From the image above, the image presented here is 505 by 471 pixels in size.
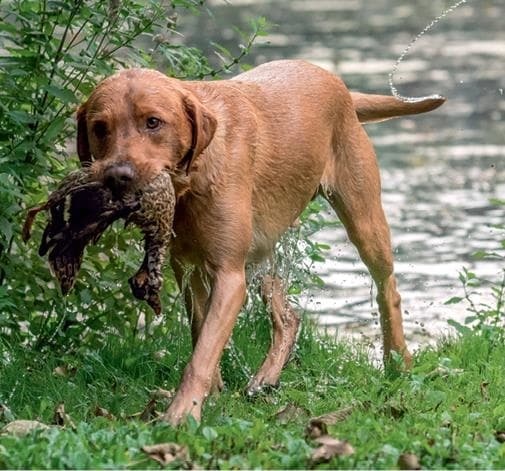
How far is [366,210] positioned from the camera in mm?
7359

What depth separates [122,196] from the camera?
580 centimetres

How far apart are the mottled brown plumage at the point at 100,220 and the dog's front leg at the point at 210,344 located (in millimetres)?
229

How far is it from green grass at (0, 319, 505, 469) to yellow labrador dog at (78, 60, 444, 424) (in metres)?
0.23

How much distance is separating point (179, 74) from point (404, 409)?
2.51 m

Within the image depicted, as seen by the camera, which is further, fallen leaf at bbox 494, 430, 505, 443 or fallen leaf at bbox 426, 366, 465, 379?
fallen leaf at bbox 426, 366, 465, 379

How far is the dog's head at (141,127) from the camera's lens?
576 cm

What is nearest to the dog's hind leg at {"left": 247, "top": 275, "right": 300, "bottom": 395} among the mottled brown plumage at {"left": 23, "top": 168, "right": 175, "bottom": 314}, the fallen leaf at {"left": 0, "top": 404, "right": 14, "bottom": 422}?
the mottled brown plumage at {"left": 23, "top": 168, "right": 175, "bottom": 314}

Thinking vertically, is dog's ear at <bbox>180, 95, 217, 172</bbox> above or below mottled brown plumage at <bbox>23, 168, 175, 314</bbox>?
above

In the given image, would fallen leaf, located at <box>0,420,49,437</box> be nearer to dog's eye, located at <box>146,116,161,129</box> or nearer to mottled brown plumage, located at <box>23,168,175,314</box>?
mottled brown plumage, located at <box>23,168,175,314</box>

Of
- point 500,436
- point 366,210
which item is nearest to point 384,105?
point 366,210

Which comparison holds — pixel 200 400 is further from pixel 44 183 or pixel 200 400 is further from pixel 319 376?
pixel 44 183

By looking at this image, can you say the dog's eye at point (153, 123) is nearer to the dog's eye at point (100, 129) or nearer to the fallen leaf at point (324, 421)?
the dog's eye at point (100, 129)

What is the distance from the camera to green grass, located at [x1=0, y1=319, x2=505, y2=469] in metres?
4.90

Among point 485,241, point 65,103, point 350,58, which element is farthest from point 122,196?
Result: point 350,58
